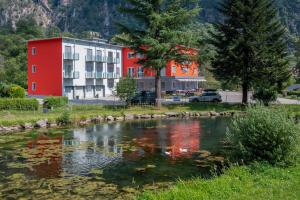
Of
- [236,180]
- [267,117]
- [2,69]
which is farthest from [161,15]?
[2,69]

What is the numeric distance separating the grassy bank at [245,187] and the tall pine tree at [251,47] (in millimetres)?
29599

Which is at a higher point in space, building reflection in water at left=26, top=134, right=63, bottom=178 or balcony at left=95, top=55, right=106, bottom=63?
balcony at left=95, top=55, right=106, bottom=63

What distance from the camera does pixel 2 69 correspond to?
83438mm

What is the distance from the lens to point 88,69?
6519cm

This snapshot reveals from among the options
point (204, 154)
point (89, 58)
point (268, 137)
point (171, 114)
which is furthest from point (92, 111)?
point (89, 58)

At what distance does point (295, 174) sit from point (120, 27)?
32841mm

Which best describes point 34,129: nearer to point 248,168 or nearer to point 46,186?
point 46,186

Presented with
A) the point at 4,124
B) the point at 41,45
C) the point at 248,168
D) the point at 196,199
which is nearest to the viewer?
the point at 196,199

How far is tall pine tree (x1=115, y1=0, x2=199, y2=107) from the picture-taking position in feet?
134

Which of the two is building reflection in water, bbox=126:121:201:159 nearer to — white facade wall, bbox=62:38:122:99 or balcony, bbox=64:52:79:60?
white facade wall, bbox=62:38:122:99

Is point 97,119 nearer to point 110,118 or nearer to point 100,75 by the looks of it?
point 110,118

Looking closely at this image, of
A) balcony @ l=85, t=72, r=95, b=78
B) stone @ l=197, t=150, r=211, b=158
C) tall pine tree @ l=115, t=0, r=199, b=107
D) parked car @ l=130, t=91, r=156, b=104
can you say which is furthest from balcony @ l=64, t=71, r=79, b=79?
stone @ l=197, t=150, r=211, b=158

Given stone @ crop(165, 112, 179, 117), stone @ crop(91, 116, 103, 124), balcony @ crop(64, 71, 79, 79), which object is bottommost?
stone @ crop(91, 116, 103, 124)

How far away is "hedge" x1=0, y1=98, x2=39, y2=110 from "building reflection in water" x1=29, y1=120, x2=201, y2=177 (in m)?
8.43
